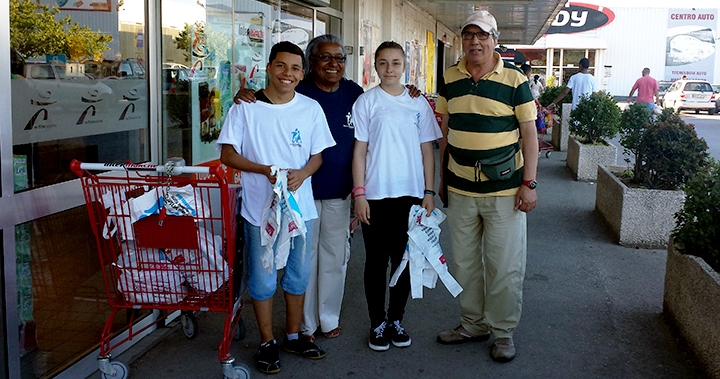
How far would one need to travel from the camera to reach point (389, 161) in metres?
3.99

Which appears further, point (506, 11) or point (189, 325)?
point (506, 11)

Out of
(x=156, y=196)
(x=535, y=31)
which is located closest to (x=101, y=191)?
(x=156, y=196)

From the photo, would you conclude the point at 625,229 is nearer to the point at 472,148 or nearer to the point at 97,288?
the point at 472,148

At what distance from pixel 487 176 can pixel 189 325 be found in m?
2.01

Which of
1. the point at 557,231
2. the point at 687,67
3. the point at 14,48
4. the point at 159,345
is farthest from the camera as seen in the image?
the point at 687,67

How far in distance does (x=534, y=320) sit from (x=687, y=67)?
4476cm

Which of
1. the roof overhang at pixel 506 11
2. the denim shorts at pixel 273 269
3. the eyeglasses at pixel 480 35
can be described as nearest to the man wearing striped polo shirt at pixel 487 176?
the eyeglasses at pixel 480 35

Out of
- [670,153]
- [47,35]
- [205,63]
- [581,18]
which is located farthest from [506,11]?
[581,18]

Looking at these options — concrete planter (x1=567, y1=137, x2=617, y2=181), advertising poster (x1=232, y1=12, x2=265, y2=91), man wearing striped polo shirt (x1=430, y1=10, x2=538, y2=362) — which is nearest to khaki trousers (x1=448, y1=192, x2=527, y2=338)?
man wearing striped polo shirt (x1=430, y1=10, x2=538, y2=362)

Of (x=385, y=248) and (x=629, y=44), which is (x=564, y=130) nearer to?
(x=385, y=248)

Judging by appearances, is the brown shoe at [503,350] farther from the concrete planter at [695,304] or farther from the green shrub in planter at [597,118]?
the green shrub in planter at [597,118]

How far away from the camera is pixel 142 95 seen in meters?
4.33

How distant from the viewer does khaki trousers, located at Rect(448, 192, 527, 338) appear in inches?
159

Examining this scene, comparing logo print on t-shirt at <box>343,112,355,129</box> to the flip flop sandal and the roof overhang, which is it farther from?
the roof overhang
